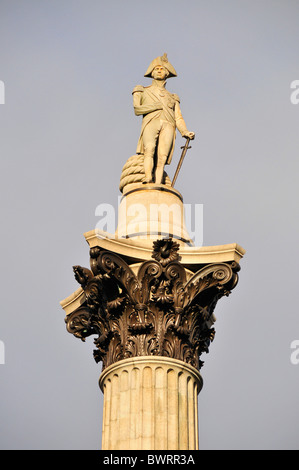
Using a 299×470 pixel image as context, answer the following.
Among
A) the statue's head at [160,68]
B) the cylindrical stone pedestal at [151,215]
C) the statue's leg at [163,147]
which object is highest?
the statue's head at [160,68]

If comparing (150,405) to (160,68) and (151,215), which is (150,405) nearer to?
(151,215)

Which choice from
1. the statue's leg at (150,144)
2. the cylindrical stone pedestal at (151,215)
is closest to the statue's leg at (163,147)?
the statue's leg at (150,144)

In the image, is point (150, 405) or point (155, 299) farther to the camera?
point (155, 299)

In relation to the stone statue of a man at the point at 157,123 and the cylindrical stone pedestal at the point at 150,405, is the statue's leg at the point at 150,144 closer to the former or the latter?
the stone statue of a man at the point at 157,123

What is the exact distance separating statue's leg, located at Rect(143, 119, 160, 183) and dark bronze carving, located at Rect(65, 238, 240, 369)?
479cm

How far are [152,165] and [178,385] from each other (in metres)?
8.62

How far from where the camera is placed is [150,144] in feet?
127

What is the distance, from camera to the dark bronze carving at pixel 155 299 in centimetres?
3369

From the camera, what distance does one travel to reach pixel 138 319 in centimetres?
3391

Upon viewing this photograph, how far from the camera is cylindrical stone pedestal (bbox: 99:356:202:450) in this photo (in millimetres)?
32000

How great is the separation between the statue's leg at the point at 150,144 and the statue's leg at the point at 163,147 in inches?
7.2

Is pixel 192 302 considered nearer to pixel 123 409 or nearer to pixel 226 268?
pixel 226 268

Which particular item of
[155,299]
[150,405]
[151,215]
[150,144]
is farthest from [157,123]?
[150,405]

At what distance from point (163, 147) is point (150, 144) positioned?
0.45 m
